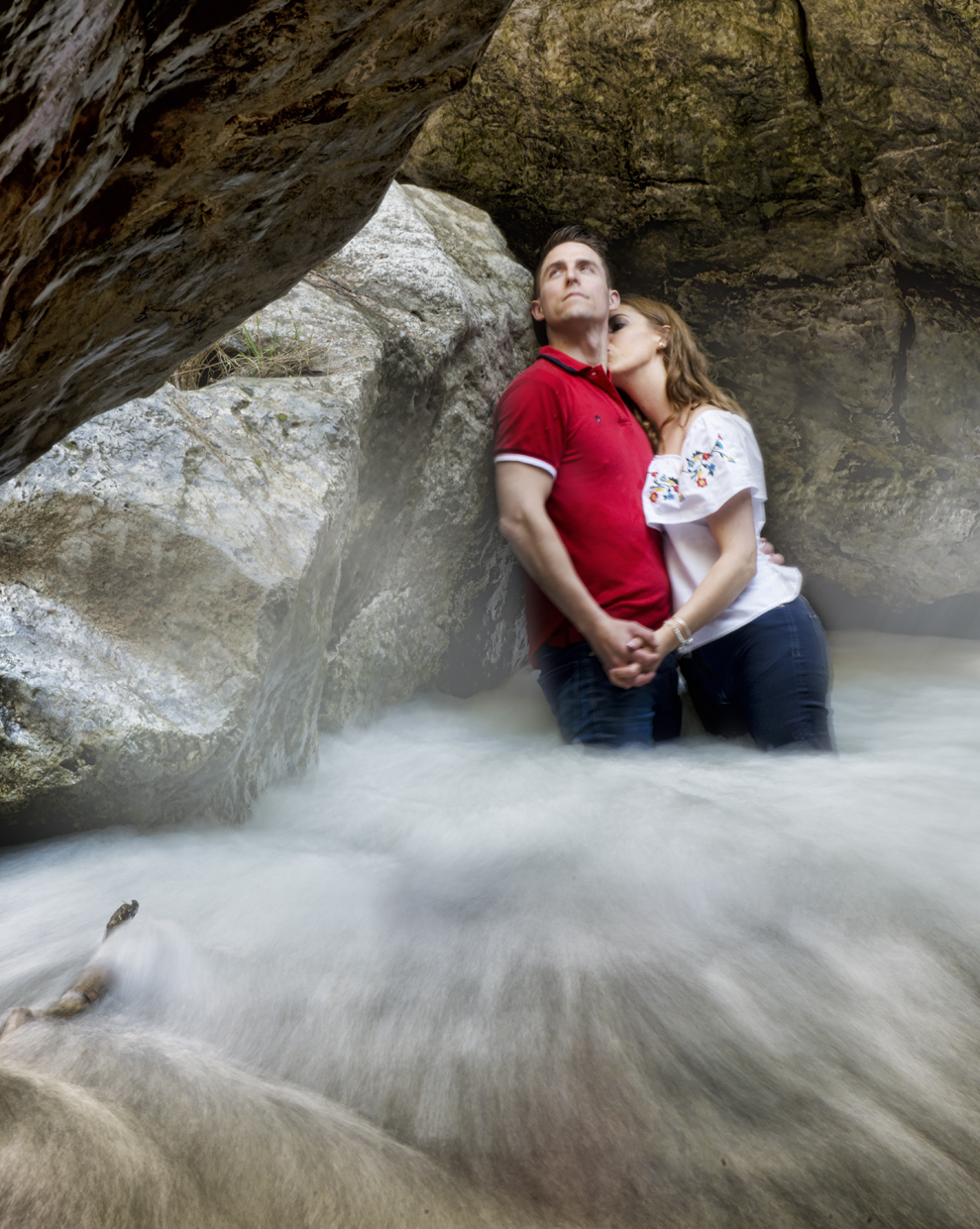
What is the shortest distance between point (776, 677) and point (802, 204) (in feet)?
7.11

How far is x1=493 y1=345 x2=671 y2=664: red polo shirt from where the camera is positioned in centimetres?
279

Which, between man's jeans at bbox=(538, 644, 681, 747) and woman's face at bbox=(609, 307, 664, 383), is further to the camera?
woman's face at bbox=(609, 307, 664, 383)

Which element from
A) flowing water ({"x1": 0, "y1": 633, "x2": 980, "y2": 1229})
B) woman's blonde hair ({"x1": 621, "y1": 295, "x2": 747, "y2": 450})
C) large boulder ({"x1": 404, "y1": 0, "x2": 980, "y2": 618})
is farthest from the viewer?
woman's blonde hair ({"x1": 621, "y1": 295, "x2": 747, "y2": 450})

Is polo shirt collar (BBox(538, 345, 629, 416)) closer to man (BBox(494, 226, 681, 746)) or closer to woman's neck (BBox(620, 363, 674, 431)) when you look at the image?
man (BBox(494, 226, 681, 746))

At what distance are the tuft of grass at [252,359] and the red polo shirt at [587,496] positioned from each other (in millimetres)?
764

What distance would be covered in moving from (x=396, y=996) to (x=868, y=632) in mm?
3687

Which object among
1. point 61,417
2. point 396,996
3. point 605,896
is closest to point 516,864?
point 605,896

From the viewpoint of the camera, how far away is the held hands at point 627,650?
2.63 metres

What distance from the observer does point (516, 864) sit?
1.88 metres

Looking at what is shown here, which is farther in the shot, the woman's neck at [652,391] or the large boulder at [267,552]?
the woman's neck at [652,391]

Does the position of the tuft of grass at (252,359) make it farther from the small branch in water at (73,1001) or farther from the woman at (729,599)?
the small branch in water at (73,1001)

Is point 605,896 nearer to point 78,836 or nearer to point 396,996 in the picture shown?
point 396,996

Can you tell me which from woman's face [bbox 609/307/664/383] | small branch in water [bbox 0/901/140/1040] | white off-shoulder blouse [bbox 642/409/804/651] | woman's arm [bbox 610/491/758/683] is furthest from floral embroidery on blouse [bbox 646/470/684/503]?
small branch in water [bbox 0/901/140/1040]

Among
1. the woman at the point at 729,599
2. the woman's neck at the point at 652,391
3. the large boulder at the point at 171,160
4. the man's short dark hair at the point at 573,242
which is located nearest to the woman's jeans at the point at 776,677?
the woman at the point at 729,599
